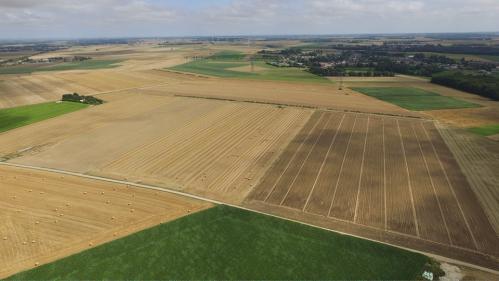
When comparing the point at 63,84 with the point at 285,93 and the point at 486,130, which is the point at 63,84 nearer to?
the point at 285,93

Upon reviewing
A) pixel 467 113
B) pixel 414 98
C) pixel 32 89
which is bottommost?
pixel 467 113

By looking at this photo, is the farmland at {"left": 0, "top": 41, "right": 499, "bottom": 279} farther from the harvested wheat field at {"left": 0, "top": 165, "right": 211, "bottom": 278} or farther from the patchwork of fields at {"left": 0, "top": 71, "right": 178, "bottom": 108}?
the patchwork of fields at {"left": 0, "top": 71, "right": 178, "bottom": 108}

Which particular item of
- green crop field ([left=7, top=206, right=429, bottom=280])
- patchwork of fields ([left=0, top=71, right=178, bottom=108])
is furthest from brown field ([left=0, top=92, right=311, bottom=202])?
patchwork of fields ([left=0, top=71, right=178, bottom=108])

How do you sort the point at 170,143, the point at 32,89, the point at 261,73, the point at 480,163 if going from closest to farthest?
1. the point at 480,163
2. the point at 170,143
3. the point at 32,89
4. the point at 261,73

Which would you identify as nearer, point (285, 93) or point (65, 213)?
point (65, 213)

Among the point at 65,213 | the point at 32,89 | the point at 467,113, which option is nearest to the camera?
the point at 65,213

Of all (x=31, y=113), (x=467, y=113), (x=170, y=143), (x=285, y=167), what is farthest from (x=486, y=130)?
(x=31, y=113)

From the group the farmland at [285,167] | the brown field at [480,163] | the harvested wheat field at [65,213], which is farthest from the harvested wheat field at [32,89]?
the brown field at [480,163]
